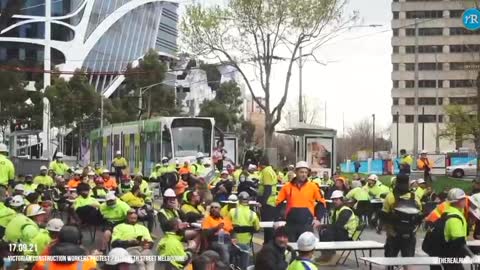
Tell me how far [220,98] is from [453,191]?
248 feet

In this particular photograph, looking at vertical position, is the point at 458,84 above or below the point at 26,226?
above

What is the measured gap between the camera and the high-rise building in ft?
337

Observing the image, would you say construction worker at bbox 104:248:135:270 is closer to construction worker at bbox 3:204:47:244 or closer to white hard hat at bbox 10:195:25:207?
construction worker at bbox 3:204:47:244

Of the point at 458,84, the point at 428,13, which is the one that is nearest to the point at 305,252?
the point at 428,13

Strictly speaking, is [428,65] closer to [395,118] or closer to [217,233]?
[395,118]

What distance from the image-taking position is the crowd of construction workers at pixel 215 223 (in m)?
10.2

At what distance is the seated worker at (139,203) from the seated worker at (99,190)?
0.65 meters

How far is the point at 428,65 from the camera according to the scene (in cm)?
10625

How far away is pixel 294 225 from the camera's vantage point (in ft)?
46.2

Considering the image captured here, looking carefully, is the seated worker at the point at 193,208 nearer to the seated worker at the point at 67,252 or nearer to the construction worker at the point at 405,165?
the construction worker at the point at 405,165

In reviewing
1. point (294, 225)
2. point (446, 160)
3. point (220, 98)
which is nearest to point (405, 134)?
point (220, 98)

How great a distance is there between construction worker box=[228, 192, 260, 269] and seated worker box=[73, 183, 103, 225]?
3.10 meters

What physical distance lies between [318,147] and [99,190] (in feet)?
43.9

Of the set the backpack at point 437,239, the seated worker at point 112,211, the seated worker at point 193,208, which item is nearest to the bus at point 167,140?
the seated worker at point 112,211
